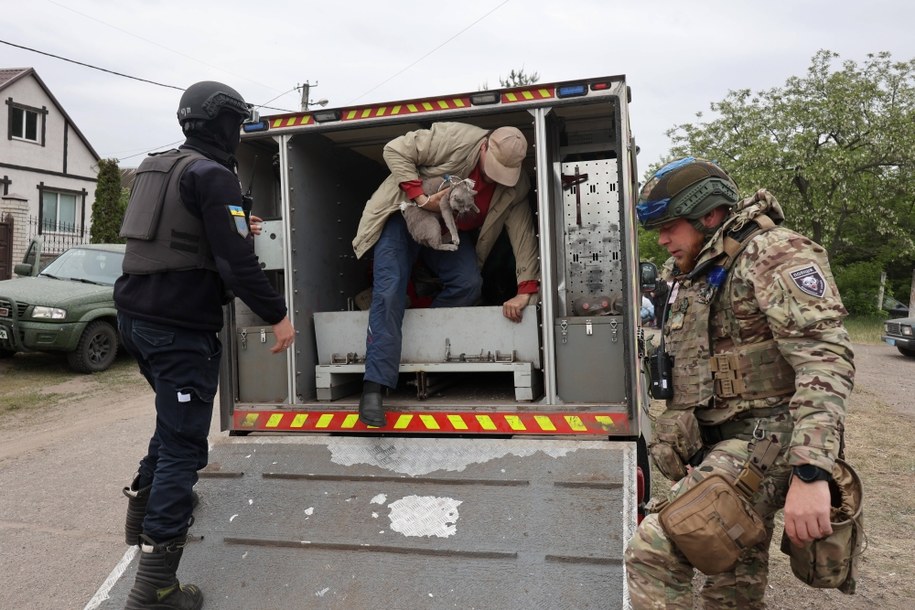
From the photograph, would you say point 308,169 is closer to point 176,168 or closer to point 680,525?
point 176,168

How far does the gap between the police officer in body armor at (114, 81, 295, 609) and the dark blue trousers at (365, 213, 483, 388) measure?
2.70 ft

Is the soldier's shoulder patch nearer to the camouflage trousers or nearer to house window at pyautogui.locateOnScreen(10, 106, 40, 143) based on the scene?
the camouflage trousers

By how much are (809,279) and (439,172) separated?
90.5 inches

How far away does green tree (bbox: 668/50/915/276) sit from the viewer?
2592 cm

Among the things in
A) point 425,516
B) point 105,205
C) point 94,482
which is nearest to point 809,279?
point 425,516

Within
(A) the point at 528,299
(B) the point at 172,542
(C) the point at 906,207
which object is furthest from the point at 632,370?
(C) the point at 906,207

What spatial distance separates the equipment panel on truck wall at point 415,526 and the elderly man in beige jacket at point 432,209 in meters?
0.43

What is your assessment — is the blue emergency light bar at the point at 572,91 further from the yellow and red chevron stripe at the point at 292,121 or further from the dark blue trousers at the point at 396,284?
the yellow and red chevron stripe at the point at 292,121

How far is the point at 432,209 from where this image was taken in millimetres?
3910

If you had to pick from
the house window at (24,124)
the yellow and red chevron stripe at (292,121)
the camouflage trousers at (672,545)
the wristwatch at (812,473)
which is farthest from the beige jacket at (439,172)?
the house window at (24,124)

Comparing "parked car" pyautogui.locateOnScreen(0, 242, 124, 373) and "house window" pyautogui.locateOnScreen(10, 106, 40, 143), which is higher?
"house window" pyautogui.locateOnScreen(10, 106, 40, 143)

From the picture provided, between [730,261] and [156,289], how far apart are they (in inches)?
91.9

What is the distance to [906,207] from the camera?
2791 centimetres

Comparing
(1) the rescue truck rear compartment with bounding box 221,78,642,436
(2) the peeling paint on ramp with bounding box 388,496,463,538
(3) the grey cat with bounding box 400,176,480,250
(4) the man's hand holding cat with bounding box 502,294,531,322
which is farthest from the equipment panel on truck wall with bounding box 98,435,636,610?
(3) the grey cat with bounding box 400,176,480,250
